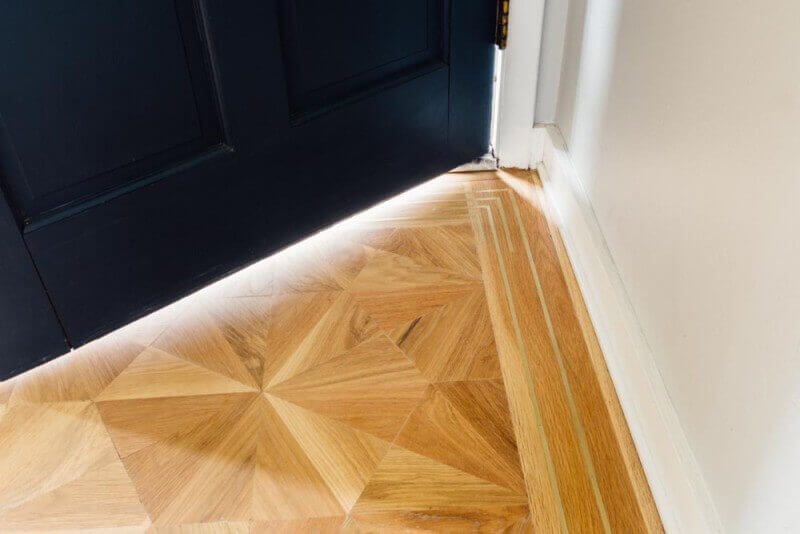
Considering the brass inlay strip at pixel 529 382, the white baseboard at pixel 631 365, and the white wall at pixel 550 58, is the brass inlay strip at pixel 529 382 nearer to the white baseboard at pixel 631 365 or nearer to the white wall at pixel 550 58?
the white baseboard at pixel 631 365

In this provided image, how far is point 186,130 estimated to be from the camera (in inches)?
51.2

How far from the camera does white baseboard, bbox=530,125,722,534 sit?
3.21 feet

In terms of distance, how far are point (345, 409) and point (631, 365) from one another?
0.43 meters

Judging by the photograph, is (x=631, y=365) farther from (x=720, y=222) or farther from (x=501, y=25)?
(x=501, y=25)

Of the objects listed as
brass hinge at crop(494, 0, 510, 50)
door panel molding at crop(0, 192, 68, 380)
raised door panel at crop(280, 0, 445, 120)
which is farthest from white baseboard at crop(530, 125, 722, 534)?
door panel molding at crop(0, 192, 68, 380)

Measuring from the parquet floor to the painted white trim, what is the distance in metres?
0.25

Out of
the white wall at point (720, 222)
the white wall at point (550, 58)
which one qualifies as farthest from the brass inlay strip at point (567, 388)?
the white wall at point (550, 58)

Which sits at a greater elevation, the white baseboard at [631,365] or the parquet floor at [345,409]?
the white baseboard at [631,365]

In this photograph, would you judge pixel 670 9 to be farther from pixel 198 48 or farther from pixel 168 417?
pixel 168 417

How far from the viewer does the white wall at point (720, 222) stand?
0.76 metres

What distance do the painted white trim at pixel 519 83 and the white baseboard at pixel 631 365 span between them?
0.08 metres

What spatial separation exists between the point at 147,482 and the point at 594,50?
101cm

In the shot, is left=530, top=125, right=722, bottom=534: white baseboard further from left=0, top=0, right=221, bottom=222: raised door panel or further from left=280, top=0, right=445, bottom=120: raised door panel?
left=0, top=0, right=221, bottom=222: raised door panel

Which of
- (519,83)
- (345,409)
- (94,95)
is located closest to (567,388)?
(345,409)
